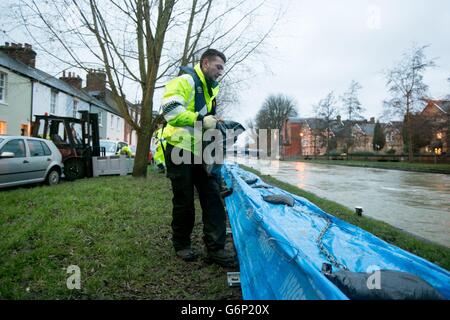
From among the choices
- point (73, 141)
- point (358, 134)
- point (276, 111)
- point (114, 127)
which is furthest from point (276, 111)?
point (73, 141)

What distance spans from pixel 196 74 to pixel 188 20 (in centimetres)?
733

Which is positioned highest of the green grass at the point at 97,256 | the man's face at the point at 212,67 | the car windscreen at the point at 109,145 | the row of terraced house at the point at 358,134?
the row of terraced house at the point at 358,134

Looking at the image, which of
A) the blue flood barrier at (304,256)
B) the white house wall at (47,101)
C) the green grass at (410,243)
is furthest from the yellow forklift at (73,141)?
the white house wall at (47,101)

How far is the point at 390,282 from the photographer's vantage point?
158cm

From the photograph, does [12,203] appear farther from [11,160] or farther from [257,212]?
[257,212]

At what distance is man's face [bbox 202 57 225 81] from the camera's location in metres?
3.15

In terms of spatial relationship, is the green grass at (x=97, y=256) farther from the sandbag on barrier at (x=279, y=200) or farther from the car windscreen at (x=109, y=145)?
the car windscreen at (x=109, y=145)

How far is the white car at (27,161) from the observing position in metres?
7.60

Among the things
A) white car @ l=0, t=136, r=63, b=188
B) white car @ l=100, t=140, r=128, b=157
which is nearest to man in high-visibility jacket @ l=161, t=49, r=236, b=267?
white car @ l=0, t=136, r=63, b=188

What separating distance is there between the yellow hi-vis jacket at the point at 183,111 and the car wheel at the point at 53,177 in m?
7.59

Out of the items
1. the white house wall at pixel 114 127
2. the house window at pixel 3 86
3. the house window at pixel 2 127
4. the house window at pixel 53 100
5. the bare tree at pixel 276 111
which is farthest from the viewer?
the bare tree at pixel 276 111

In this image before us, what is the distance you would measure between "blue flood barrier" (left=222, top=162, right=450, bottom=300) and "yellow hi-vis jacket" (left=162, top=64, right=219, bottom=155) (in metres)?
0.83

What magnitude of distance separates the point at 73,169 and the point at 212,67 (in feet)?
30.5

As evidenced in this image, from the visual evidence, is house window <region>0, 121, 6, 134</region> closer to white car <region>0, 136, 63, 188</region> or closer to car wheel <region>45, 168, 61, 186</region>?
white car <region>0, 136, 63, 188</region>
